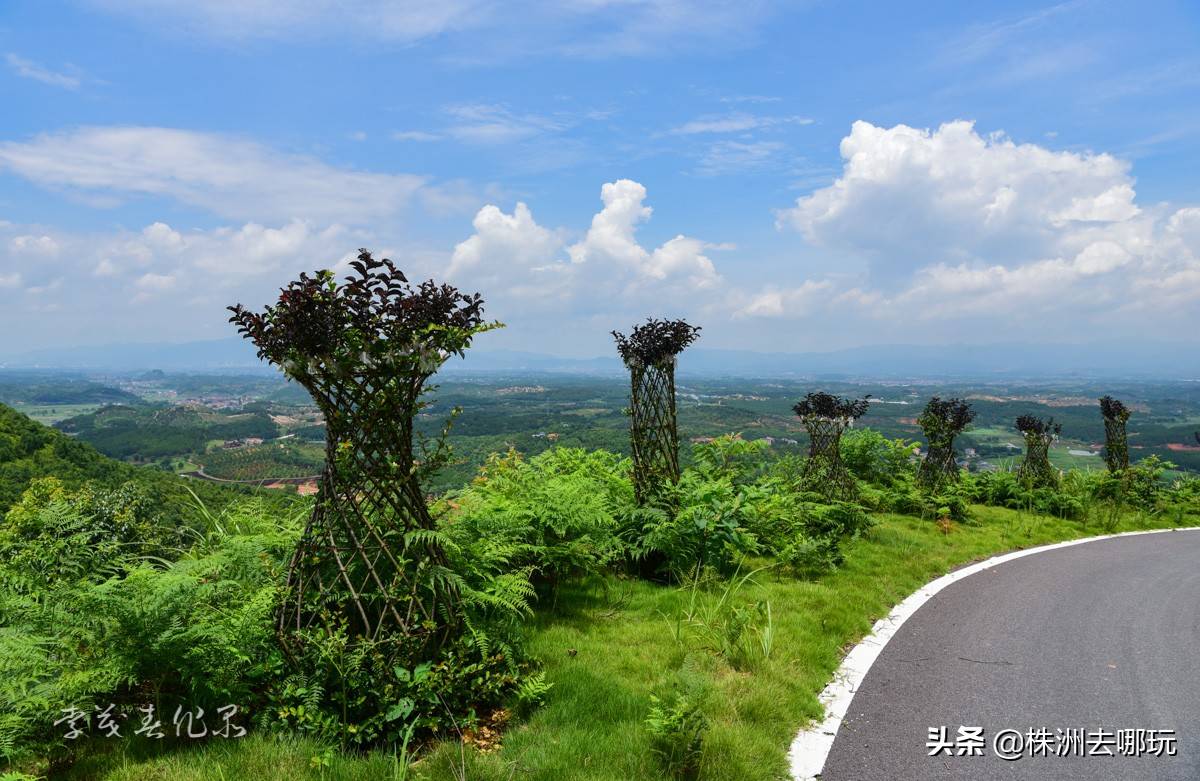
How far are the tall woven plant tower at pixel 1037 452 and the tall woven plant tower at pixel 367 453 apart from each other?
16.4 m

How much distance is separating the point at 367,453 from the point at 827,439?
34.0 ft

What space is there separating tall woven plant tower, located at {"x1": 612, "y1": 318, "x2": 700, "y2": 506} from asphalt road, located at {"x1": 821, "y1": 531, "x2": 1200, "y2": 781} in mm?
3449

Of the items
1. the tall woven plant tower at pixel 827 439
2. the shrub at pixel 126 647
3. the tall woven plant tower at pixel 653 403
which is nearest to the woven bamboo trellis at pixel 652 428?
the tall woven plant tower at pixel 653 403

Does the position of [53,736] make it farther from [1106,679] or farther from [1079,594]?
[1079,594]

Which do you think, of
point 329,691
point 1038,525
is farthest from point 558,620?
point 1038,525

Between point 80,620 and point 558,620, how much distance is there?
12.4ft

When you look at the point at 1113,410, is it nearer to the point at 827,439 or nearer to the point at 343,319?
the point at 827,439

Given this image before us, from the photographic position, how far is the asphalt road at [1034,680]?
3.98m

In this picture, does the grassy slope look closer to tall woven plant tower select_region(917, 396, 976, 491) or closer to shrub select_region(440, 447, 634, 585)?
shrub select_region(440, 447, 634, 585)

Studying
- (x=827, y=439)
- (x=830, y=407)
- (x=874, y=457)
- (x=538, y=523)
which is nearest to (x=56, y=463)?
(x=538, y=523)

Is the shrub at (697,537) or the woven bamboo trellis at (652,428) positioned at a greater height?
the woven bamboo trellis at (652,428)

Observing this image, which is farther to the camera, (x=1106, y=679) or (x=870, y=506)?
(x=870, y=506)

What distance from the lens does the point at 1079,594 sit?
7762 millimetres

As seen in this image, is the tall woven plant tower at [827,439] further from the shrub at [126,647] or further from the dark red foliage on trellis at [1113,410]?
the shrub at [126,647]
